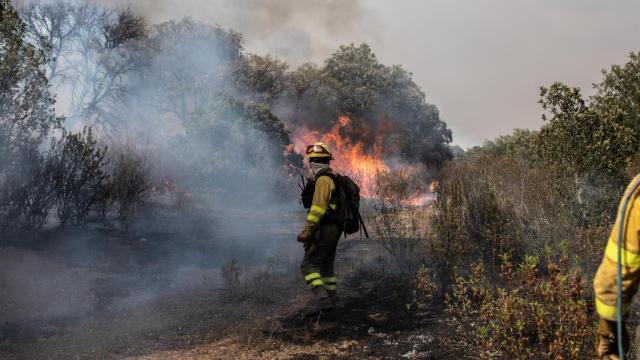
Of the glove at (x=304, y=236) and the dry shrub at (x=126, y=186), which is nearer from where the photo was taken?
the glove at (x=304, y=236)

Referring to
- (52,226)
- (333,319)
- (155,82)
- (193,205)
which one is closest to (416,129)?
(155,82)

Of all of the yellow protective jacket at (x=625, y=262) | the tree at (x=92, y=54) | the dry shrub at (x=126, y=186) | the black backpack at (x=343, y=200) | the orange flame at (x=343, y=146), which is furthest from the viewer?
the orange flame at (x=343, y=146)

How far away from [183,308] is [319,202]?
2110mm

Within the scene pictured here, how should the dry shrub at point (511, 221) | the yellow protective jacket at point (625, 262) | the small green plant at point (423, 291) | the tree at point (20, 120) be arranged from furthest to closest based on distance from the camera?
the tree at point (20, 120) → the dry shrub at point (511, 221) → the small green plant at point (423, 291) → the yellow protective jacket at point (625, 262)

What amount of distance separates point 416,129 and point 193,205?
56.4ft

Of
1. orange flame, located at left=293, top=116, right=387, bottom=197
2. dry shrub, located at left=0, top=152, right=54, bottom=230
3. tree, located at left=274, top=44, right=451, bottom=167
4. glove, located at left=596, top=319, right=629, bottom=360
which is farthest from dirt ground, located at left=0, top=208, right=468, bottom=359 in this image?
tree, located at left=274, top=44, right=451, bottom=167

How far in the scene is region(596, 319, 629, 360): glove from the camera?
176 centimetres

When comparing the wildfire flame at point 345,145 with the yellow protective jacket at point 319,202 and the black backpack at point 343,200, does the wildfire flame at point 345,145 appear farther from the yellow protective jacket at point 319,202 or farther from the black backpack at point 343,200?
the yellow protective jacket at point 319,202

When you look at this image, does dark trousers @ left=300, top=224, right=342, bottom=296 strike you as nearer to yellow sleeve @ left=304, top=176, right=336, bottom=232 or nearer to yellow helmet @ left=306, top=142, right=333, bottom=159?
yellow sleeve @ left=304, top=176, right=336, bottom=232

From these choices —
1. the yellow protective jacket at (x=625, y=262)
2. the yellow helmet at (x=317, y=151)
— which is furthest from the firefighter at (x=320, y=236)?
the yellow protective jacket at (x=625, y=262)

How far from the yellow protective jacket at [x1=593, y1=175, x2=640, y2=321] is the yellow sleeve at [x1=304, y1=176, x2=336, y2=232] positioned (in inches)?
133

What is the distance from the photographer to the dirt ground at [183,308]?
409 centimetres

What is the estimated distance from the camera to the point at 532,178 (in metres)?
6.98

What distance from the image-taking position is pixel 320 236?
16.7ft
